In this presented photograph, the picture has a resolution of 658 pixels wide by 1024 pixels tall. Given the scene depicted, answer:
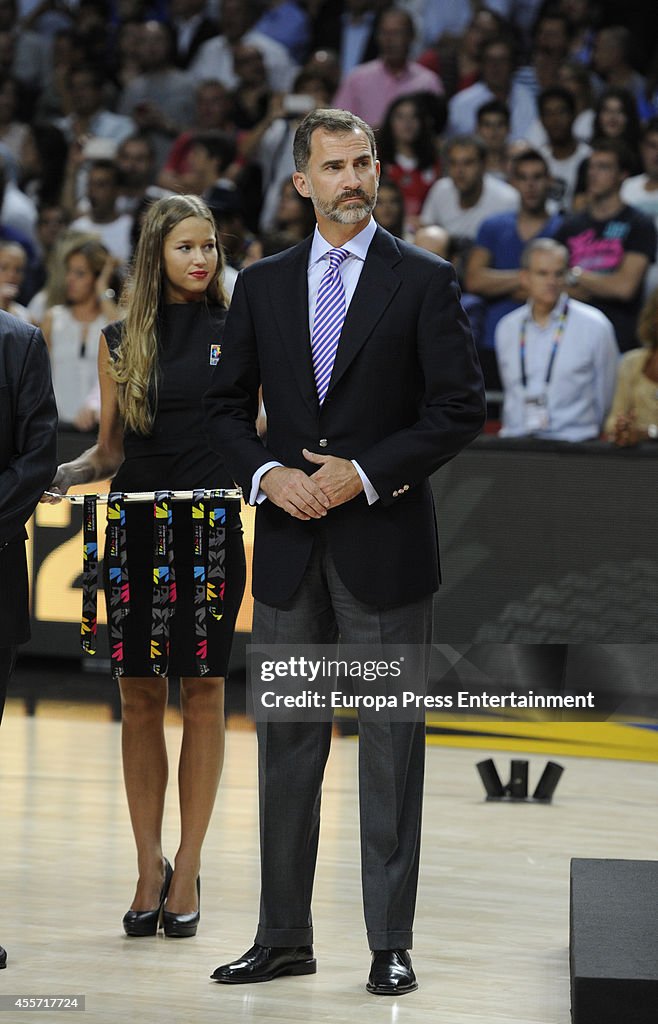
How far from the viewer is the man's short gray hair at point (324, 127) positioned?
378cm

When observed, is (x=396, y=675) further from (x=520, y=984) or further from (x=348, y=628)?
(x=520, y=984)

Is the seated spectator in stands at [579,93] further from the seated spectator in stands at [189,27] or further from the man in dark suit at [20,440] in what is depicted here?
the man in dark suit at [20,440]

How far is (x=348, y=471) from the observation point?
3.72 m

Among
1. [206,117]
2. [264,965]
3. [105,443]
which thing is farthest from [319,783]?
[206,117]

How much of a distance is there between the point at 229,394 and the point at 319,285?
1.12 feet

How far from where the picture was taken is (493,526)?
297 inches

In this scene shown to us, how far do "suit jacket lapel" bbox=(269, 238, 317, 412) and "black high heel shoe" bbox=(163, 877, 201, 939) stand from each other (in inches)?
56.6

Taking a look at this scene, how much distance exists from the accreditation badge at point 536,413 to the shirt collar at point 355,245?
12.9 feet

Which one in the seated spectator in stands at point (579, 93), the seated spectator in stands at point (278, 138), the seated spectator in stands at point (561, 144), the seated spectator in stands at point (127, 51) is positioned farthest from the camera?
the seated spectator in stands at point (127, 51)

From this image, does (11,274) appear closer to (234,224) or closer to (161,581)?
(234,224)

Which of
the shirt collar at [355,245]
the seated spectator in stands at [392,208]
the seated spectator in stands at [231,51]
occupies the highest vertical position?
the seated spectator in stands at [231,51]

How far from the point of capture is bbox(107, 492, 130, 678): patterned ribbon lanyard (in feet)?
14.3

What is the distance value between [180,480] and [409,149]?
6012 mm

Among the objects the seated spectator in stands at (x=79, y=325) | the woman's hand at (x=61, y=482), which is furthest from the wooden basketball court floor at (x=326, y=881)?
the seated spectator in stands at (x=79, y=325)
